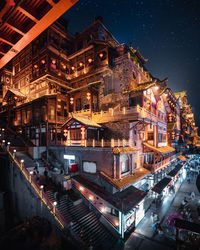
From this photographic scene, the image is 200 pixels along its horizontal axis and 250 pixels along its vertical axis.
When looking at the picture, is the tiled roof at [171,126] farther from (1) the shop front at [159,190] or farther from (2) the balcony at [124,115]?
(1) the shop front at [159,190]

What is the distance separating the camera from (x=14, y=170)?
19.5 meters

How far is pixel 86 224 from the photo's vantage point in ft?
48.3

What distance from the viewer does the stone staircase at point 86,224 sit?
13.2 meters

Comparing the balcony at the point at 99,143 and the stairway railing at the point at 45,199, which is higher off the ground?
the balcony at the point at 99,143

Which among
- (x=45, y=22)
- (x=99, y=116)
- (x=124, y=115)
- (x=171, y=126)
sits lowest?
(x=171, y=126)

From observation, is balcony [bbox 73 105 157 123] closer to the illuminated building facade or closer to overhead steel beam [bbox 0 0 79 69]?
the illuminated building facade

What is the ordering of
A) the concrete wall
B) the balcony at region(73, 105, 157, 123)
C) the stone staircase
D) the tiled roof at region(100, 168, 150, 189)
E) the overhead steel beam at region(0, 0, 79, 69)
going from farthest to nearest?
1. the balcony at region(73, 105, 157, 123)
2. the concrete wall
3. the tiled roof at region(100, 168, 150, 189)
4. the stone staircase
5. the overhead steel beam at region(0, 0, 79, 69)

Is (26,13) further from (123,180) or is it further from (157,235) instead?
(157,235)

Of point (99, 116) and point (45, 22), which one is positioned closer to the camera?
point (45, 22)

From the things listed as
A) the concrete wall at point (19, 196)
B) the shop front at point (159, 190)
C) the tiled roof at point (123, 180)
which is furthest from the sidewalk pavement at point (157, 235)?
the concrete wall at point (19, 196)

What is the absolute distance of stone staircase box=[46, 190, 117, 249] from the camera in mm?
13156

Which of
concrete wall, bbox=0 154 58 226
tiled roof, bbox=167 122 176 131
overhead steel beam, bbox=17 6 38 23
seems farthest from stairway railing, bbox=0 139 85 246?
tiled roof, bbox=167 122 176 131

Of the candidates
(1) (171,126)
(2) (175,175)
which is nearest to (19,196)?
(2) (175,175)

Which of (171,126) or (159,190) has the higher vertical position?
(171,126)
